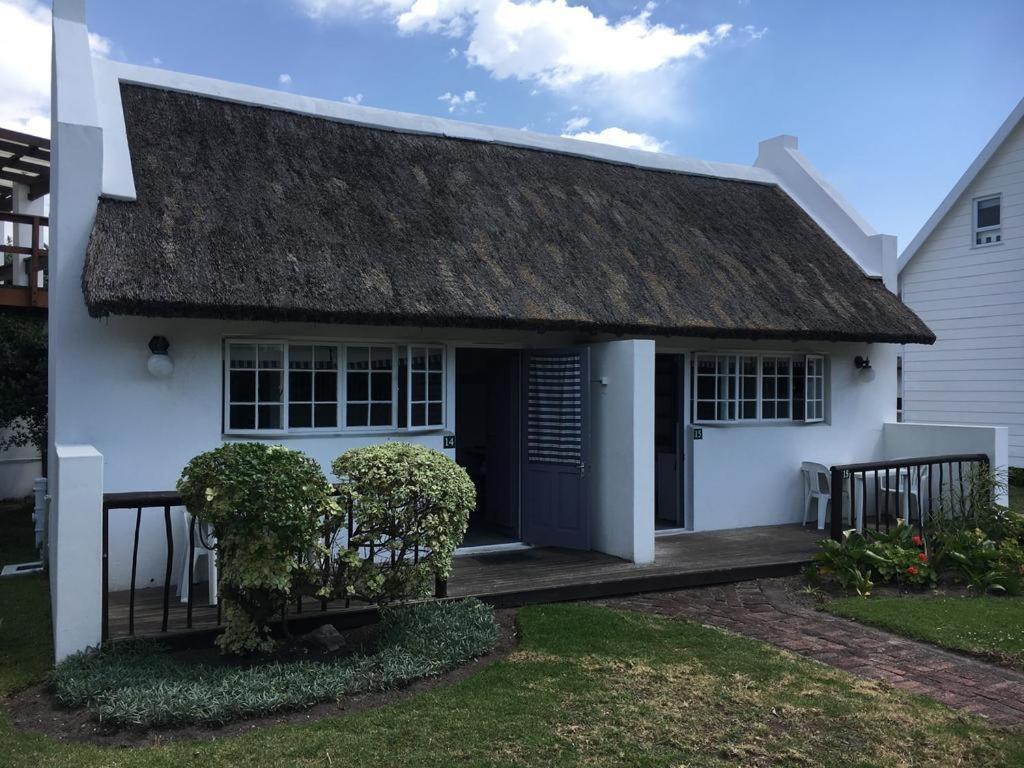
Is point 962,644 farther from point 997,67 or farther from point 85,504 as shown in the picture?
point 997,67

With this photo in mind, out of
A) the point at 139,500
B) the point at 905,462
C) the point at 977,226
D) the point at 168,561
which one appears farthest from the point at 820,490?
the point at 977,226

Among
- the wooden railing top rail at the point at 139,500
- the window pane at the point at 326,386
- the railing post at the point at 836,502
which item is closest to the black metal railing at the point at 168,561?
the wooden railing top rail at the point at 139,500

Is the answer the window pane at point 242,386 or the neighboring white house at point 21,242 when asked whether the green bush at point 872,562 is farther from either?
the neighboring white house at point 21,242

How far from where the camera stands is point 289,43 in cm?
1022

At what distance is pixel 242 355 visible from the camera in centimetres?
767

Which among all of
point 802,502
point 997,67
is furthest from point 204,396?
point 997,67

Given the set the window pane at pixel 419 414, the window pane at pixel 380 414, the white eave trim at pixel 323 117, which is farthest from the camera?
the window pane at pixel 419 414

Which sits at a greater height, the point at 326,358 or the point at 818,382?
the point at 326,358

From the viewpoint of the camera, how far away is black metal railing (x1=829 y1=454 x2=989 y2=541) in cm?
855

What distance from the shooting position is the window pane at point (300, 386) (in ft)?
25.8

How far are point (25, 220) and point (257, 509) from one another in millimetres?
9680

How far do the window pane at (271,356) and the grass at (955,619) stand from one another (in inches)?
218

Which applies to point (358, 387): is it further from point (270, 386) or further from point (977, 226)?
point (977, 226)

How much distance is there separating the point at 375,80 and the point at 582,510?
609 centimetres
